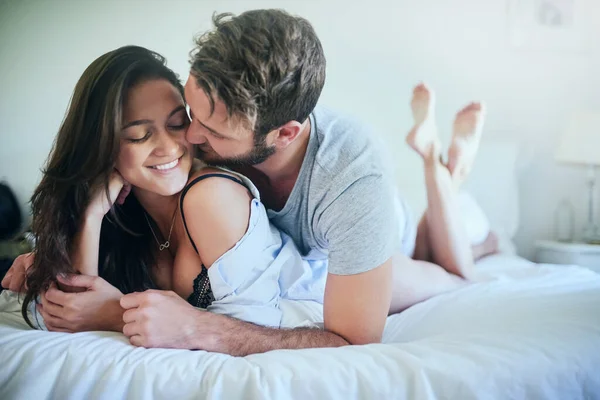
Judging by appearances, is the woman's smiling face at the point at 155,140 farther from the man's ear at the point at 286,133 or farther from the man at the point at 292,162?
the man's ear at the point at 286,133

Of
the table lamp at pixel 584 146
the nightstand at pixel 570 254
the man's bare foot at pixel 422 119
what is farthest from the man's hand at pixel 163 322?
the table lamp at pixel 584 146

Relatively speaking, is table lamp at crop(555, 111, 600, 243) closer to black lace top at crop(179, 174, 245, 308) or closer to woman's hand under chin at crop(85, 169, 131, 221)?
black lace top at crop(179, 174, 245, 308)

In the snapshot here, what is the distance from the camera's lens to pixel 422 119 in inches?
45.7

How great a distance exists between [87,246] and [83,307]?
0.30ft

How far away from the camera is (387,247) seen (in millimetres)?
827

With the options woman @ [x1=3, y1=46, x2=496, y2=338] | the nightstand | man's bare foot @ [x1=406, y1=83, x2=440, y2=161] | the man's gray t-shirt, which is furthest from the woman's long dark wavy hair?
the nightstand

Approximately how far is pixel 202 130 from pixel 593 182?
90 centimetres

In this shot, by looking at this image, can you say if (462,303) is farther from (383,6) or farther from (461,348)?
(383,6)

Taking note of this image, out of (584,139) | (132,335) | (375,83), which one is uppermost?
(375,83)

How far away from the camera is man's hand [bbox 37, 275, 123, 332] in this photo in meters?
0.78

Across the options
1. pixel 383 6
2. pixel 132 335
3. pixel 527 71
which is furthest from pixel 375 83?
pixel 132 335

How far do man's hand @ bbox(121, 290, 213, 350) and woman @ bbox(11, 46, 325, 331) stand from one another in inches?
1.9

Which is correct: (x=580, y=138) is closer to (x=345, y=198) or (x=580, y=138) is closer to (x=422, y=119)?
(x=422, y=119)

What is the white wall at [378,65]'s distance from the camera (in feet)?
2.67
